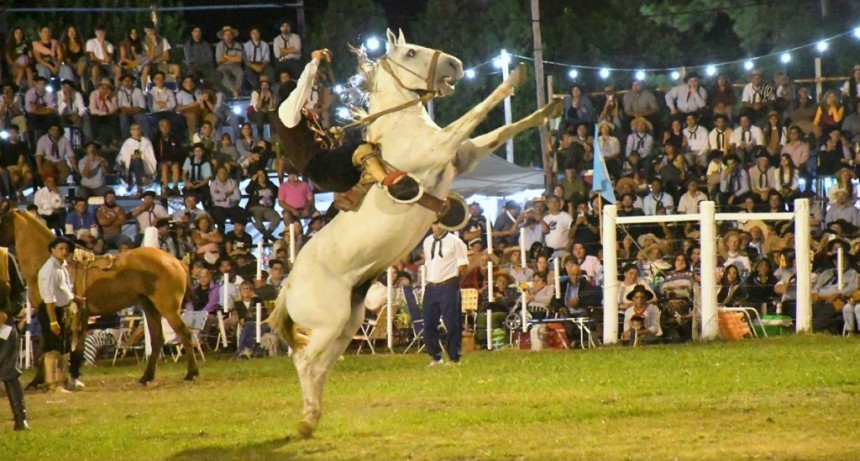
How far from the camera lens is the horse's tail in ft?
29.6

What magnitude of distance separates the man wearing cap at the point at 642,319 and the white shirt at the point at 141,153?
30.4 feet

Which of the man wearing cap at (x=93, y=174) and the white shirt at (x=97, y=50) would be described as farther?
the white shirt at (x=97, y=50)

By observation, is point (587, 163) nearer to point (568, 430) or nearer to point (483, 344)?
point (483, 344)

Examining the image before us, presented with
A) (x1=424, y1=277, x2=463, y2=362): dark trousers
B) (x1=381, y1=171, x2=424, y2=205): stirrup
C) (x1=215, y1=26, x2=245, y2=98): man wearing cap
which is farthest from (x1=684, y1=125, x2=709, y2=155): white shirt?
(x1=381, y1=171, x2=424, y2=205): stirrup

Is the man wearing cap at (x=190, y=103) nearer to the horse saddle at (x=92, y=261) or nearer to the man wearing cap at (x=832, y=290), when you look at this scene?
the horse saddle at (x=92, y=261)

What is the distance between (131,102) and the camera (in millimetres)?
21844

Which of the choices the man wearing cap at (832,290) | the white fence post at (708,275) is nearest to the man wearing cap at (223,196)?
the white fence post at (708,275)

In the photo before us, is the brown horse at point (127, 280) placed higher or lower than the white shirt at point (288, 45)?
lower

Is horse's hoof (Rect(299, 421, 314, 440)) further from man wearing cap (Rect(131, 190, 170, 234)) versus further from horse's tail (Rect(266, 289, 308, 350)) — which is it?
man wearing cap (Rect(131, 190, 170, 234))

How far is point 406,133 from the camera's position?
27.6ft

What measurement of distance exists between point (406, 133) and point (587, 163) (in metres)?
13.0

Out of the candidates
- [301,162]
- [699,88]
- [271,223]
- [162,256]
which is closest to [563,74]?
[699,88]

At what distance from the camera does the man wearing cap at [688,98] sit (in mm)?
21438

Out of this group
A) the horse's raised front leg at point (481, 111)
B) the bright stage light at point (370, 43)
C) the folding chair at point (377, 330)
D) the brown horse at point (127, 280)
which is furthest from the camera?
the folding chair at point (377, 330)
